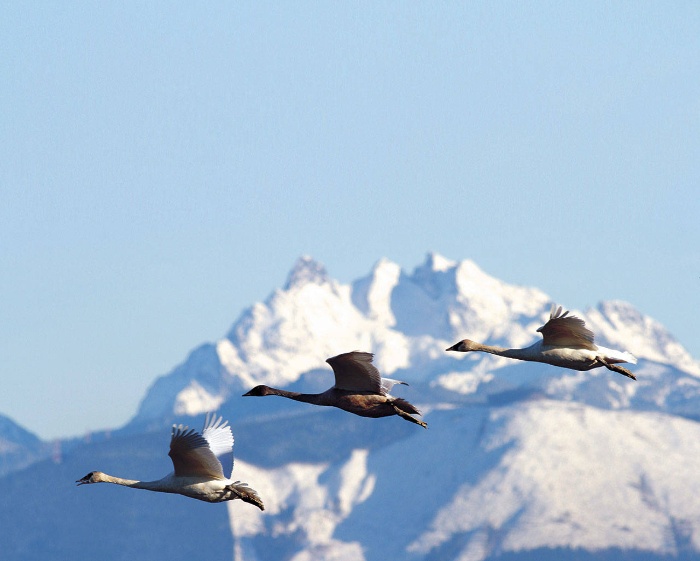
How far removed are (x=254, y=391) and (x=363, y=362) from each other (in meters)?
6.97

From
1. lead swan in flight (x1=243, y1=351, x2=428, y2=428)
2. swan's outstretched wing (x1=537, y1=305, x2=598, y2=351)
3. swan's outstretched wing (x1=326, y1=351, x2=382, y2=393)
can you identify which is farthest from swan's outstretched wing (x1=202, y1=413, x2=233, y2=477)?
swan's outstretched wing (x1=537, y1=305, x2=598, y2=351)

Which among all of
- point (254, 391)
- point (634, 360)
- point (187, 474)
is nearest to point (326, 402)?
point (254, 391)

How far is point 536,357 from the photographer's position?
51125mm

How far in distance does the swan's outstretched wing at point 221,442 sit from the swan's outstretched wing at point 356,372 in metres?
4.24

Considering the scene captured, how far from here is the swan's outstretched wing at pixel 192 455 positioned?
158 ft

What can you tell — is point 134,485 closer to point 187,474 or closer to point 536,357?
point 187,474

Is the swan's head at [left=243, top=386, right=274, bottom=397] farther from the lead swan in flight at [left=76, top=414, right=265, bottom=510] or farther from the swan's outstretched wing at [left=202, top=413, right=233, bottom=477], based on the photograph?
the lead swan in flight at [left=76, top=414, right=265, bottom=510]

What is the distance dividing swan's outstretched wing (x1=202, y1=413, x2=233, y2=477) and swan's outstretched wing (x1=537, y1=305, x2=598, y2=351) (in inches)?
438

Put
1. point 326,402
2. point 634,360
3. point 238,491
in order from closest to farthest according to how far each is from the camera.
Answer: point 238,491 → point 634,360 → point 326,402

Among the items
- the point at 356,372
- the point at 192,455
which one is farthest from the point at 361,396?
the point at 192,455

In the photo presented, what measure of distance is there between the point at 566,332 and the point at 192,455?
12.9 meters

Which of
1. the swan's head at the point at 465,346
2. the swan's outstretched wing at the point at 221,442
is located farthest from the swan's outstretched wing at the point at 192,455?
the swan's head at the point at 465,346

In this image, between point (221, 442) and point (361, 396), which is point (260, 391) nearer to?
point (361, 396)

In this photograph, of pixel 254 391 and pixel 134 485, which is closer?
pixel 134 485
